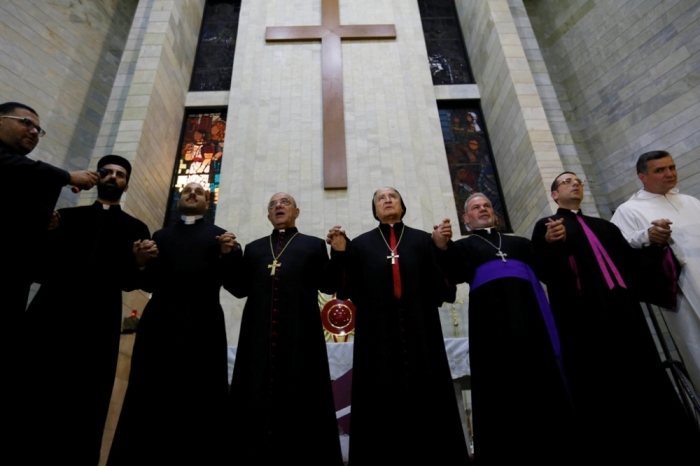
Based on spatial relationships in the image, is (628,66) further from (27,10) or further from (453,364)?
(27,10)

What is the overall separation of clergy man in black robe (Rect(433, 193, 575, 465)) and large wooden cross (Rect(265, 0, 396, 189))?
12.2 feet

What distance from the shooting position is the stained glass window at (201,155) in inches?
283

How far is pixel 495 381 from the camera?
2.40 meters

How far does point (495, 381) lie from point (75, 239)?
2.48 metres

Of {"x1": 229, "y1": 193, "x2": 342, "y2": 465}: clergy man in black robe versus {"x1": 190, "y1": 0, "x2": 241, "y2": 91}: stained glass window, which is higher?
{"x1": 190, "y1": 0, "x2": 241, "y2": 91}: stained glass window

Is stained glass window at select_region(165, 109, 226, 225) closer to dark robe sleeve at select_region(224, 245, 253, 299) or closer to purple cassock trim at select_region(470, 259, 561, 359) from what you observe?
dark robe sleeve at select_region(224, 245, 253, 299)

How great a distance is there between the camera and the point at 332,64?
7.51m

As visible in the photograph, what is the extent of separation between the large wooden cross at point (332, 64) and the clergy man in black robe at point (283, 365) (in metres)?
3.60

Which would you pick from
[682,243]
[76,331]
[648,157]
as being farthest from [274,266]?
[648,157]

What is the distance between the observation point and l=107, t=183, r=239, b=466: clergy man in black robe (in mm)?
2252

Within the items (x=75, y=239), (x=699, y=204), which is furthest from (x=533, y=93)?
(x=75, y=239)

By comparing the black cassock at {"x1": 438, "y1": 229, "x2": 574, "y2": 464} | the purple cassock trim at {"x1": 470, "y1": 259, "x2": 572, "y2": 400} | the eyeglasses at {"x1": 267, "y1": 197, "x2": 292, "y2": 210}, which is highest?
Answer: the eyeglasses at {"x1": 267, "y1": 197, "x2": 292, "y2": 210}

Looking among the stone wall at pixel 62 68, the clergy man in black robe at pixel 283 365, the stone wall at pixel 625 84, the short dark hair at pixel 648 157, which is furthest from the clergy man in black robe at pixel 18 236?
the stone wall at pixel 625 84

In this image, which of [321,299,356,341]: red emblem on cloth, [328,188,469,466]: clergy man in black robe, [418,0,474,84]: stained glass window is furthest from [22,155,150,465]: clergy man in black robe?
[418,0,474,84]: stained glass window
